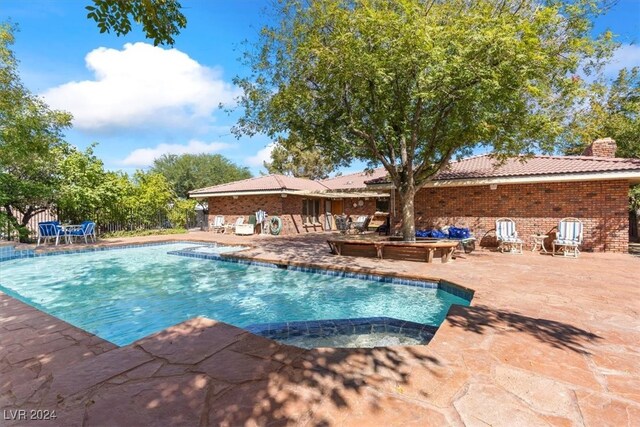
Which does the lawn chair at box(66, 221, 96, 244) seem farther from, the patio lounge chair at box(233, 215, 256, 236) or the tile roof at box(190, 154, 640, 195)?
the tile roof at box(190, 154, 640, 195)

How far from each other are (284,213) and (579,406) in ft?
54.9

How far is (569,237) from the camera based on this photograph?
33.8 feet

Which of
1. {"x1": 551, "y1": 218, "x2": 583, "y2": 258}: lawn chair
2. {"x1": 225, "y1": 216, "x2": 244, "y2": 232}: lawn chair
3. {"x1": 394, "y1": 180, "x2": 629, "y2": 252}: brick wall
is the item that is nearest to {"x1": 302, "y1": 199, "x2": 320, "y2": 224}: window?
{"x1": 225, "y1": 216, "x2": 244, "y2": 232}: lawn chair

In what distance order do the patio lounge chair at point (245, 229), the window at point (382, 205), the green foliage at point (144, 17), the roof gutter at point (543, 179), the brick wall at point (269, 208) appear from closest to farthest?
the green foliage at point (144, 17)
the roof gutter at point (543, 179)
the patio lounge chair at point (245, 229)
the brick wall at point (269, 208)
the window at point (382, 205)

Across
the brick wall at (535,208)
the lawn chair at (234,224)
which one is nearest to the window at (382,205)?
the brick wall at (535,208)

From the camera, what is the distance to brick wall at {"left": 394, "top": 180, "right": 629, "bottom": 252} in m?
10.5

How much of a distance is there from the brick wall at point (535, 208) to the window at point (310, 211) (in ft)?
29.1

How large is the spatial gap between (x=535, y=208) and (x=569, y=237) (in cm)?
164

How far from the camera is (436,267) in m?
8.02

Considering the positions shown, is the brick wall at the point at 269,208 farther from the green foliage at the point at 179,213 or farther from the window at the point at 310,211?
the green foliage at the point at 179,213

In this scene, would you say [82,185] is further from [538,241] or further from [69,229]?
[538,241]

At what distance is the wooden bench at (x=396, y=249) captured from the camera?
870 centimetres

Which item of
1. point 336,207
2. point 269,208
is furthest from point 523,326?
point 336,207

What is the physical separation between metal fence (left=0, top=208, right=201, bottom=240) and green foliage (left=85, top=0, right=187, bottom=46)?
14.3m
